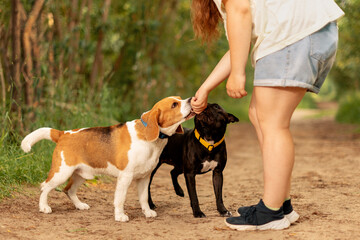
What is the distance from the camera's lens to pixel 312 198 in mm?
4387

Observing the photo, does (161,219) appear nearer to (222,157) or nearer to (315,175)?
(222,157)

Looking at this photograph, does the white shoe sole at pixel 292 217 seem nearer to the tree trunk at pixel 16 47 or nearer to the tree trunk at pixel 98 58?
the tree trunk at pixel 16 47

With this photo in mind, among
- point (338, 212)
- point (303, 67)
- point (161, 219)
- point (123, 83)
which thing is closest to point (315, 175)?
point (338, 212)

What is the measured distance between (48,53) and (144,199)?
3.69 m

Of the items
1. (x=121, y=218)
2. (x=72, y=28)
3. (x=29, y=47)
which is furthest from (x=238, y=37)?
(x=72, y=28)

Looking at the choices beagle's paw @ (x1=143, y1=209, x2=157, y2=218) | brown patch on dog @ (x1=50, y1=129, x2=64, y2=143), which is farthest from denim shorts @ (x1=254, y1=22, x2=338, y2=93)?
brown patch on dog @ (x1=50, y1=129, x2=64, y2=143)

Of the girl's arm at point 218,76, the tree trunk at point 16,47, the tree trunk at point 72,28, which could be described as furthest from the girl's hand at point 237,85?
the tree trunk at point 72,28

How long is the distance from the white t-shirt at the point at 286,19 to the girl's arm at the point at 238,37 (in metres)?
0.09

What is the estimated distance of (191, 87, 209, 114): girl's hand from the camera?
3580mm

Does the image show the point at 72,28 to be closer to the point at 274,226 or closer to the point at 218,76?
the point at 218,76

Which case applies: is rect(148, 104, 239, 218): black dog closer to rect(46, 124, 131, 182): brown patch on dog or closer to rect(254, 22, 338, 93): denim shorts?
rect(46, 124, 131, 182): brown patch on dog

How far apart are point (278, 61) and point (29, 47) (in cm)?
406

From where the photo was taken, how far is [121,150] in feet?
12.4

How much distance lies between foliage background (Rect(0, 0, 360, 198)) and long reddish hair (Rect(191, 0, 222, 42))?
0.41 metres
